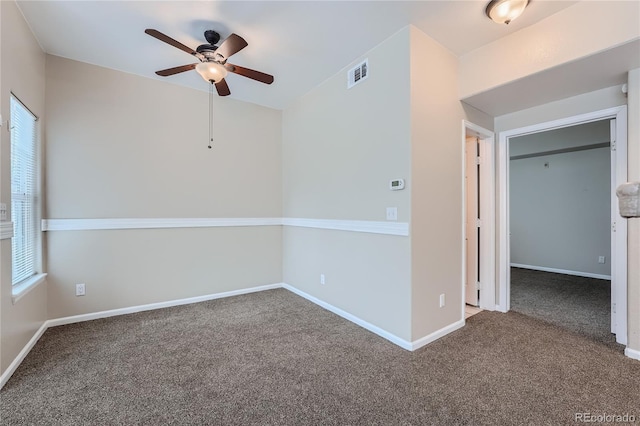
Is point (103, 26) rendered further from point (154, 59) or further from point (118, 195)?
point (118, 195)

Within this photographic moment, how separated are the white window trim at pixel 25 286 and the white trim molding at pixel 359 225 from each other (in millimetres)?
2793

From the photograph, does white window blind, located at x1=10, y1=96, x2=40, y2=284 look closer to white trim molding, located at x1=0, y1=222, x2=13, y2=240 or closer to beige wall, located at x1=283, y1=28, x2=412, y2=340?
white trim molding, located at x1=0, y1=222, x2=13, y2=240

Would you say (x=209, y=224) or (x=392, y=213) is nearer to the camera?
(x=392, y=213)

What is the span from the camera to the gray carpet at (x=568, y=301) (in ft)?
9.55

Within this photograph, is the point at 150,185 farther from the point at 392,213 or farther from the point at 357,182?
the point at 392,213

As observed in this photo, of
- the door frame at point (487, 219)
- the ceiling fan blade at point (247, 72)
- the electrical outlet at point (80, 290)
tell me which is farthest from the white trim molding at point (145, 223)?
the door frame at point (487, 219)

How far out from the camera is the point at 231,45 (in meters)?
2.19

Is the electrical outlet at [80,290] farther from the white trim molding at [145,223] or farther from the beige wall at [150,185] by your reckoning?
the white trim molding at [145,223]

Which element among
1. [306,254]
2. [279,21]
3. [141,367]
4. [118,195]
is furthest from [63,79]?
[306,254]

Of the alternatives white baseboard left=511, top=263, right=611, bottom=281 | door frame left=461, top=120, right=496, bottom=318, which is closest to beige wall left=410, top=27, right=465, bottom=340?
door frame left=461, top=120, right=496, bottom=318

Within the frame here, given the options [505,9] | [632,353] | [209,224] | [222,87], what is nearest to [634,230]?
[632,353]

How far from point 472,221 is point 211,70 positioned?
3.38 m

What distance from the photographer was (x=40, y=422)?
1.61 m

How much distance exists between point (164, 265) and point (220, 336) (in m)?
1.39
